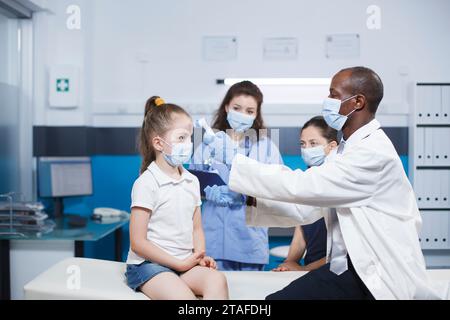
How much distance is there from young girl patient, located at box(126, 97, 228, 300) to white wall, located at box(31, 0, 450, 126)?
1.60m

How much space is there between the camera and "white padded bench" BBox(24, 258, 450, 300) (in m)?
1.22

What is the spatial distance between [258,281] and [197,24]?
6.54 ft

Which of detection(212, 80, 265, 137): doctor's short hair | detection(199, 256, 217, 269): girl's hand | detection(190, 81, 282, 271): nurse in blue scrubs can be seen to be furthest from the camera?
detection(212, 80, 265, 137): doctor's short hair

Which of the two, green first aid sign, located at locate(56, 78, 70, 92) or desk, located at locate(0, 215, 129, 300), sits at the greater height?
green first aid sign, located at locate(56, 78, 70, 92)

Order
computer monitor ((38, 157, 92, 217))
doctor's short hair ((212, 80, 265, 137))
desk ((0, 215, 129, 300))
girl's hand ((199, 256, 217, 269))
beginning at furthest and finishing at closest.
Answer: computer monitor ((38, 157, 92, 217)), desk ((0, 215, 129, 300)), doctor's short hair ((212, 80, 265, 137)), girl's hand ((199, 256, 217, 269))

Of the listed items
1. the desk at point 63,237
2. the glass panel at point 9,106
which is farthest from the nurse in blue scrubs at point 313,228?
the glass panel at point 9,106

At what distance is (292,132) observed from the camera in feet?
9.74

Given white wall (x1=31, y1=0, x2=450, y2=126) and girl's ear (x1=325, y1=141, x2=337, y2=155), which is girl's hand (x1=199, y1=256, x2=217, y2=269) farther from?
white wall (x1=31, y1=0, x2=450, y2=126)

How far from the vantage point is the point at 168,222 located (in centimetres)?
130

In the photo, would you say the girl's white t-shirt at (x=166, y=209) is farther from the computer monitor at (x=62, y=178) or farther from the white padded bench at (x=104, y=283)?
the computer monitor at (x=62, y=178)

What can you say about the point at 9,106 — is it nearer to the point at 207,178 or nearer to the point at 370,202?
the point at 207,178

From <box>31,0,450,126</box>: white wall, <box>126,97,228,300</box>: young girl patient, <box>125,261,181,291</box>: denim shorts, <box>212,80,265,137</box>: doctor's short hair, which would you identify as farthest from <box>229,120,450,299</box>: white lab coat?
<box>31,0,450,126</box>: white wall

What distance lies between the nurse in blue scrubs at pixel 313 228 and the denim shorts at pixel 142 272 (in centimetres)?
55

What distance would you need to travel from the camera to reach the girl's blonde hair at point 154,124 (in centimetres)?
134
